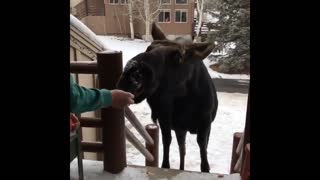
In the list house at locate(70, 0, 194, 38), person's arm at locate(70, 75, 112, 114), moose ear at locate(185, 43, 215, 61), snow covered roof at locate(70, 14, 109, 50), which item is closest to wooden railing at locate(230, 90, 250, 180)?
moose ear at locate(185, 43, 215, 61)

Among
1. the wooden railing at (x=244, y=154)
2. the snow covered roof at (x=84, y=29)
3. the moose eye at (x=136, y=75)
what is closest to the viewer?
the wooden railing at (x=244, y=154)

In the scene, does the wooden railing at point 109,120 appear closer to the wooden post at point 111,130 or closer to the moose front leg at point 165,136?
the wooden post at point 111,130

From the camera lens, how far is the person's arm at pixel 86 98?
70 cm

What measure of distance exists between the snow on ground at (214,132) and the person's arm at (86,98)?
119cm

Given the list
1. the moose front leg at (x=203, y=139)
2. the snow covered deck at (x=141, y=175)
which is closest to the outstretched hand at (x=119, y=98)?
the snow covered deck at (x=141, y=175)

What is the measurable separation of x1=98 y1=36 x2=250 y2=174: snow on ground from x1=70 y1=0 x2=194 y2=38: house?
676 millimetres

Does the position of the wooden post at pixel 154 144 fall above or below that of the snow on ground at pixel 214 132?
above

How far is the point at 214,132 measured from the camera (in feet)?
11.3
